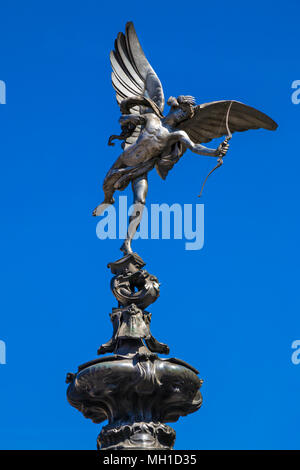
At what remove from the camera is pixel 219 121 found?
23031mm

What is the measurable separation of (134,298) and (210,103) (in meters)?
4.79

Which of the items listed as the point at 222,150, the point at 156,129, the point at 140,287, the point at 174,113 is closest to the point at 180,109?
the point at 174,113

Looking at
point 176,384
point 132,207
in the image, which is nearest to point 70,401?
point 176,384

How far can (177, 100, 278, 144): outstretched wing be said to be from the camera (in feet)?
74.3

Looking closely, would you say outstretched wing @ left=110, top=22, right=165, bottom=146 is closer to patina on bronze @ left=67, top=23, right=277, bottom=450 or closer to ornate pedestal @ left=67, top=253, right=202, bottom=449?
patina on bronze @ left=67, top=23, right=277, bottom=450

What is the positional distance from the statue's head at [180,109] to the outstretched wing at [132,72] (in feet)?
2.26

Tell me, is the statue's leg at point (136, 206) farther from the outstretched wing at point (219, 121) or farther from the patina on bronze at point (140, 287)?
the outstretched wing at point (219, 121)

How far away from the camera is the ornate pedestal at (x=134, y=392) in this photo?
19.0 m

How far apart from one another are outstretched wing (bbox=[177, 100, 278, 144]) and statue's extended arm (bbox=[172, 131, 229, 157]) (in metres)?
0.61

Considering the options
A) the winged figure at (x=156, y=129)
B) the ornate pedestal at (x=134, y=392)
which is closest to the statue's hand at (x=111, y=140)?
the winged figure at (x=156, y=129)

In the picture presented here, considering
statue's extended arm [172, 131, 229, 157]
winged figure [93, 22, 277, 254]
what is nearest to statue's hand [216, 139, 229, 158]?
statue's extended arm [172, 131, 229, 157]

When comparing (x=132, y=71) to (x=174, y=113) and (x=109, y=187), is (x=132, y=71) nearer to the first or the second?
(x=174, y=113)

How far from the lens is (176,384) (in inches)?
758

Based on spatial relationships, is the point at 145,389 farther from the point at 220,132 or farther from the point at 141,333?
the point at 220,132
